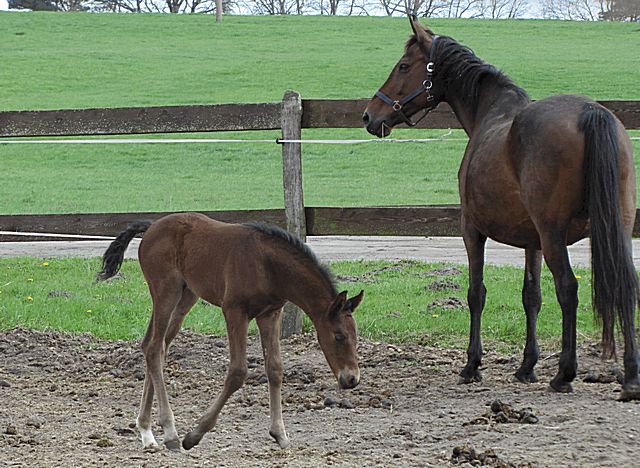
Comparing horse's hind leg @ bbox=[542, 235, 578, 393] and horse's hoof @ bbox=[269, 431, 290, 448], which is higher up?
horse's hind leg @ bbox=[542, 235, 578, 393]

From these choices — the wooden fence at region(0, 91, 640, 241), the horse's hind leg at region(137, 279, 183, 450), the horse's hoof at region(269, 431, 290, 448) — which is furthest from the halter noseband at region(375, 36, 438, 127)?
the horse's hoof at region(269, 431, 290, 448)

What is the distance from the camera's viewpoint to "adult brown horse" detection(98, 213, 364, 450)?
472 centimetres

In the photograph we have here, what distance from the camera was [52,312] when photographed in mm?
8617

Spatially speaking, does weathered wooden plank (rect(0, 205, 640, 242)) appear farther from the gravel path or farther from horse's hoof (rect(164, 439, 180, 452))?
the gravel path

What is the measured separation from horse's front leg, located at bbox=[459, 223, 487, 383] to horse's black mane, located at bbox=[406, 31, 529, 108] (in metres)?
1.02

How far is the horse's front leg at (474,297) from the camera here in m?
6.54

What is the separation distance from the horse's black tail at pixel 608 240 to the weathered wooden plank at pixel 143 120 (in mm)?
3240

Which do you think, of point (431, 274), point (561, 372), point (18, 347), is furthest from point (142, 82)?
point (561, 372)

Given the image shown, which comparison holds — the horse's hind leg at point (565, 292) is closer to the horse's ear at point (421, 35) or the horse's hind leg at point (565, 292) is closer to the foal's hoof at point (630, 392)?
the foal's hoof at point (630, 392)

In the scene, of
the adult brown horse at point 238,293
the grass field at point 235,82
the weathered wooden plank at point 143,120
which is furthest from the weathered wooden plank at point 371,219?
the grass field at point 235,82

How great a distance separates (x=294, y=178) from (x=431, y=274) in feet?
9.59

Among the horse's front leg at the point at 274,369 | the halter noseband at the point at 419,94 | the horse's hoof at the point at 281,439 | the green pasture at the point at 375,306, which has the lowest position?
the green pasture at the point at 375,306

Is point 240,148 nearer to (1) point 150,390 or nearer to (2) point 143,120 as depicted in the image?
(2) point 143,120

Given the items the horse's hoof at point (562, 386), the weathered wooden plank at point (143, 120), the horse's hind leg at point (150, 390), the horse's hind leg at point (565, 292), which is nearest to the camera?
the horse's hind leg at point (150, 390)
